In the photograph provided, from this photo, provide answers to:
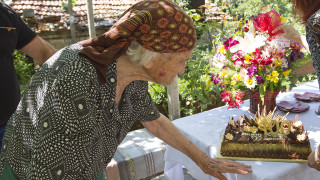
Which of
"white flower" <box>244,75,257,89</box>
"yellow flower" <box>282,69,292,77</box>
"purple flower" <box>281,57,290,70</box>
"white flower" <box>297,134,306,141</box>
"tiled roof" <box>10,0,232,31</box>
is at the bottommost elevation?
"white flower" <box>297,134,306,141</box>

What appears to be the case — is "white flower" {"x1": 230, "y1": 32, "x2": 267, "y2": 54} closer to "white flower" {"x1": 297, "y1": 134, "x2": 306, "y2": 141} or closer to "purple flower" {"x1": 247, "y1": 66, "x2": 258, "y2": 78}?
"purple flower" {"x1": 247, "y1": 66, "x2": 258, "y2": 78}

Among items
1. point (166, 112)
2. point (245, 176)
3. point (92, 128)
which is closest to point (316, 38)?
point (245, 176)

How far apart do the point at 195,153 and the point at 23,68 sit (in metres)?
7.15

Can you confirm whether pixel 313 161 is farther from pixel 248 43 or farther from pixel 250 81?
pixel 248 43

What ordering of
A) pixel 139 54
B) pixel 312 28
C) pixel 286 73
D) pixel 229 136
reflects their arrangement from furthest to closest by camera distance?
pixel 286 73
pixel 229 136
pixel 312 28
pixel 139 54

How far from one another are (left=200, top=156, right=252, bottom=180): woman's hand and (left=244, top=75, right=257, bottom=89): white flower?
63 centimetres

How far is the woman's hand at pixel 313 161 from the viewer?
1.49 metres

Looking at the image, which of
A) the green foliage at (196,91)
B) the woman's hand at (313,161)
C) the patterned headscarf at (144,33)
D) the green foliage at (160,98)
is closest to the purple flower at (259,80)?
the woman's hand at (313,161)

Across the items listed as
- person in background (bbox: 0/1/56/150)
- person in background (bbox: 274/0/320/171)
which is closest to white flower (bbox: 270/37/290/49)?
person in background (bbox: 274/0/320/171)

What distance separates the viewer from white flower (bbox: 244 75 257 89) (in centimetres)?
196

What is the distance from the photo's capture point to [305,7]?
172cm

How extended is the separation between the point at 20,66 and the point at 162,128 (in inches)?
275

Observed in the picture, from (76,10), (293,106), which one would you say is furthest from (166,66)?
(76,10)

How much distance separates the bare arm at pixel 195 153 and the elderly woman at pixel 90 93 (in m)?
0.36
